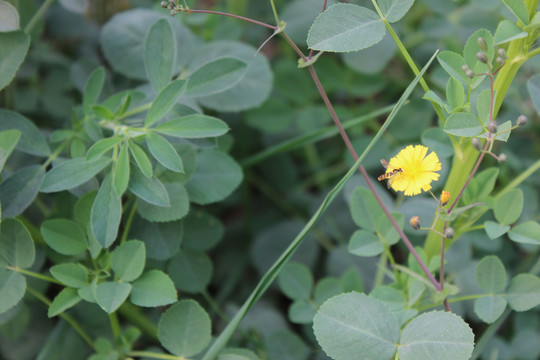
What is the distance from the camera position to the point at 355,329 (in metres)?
0.79

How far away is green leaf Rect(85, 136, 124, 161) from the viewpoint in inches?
34.6

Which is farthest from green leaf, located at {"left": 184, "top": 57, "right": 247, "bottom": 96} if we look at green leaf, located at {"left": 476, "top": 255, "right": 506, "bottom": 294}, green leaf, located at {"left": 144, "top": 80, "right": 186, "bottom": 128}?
green leaf, located at {"left": 476, "top": 255, "right": 506, "bottom": 294}

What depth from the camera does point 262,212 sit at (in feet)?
5.29

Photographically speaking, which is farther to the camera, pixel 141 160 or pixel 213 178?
pixel 213 178

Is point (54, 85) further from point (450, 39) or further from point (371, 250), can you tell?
point (450, 39)

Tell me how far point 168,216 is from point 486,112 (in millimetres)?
566

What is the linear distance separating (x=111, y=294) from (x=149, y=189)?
0.19 meters

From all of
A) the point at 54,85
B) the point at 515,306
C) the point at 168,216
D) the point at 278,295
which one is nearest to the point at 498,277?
the point at 515,306

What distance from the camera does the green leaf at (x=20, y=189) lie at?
941mm

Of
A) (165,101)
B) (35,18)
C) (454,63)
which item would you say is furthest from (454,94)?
(35,18)

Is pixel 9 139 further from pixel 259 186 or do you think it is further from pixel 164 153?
pixel 259 186

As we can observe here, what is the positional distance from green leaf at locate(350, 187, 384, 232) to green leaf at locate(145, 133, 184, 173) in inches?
13.3

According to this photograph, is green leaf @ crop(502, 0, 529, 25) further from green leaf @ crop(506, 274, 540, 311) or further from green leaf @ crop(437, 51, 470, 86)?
green leaf @ crop(506, 274, 540, 311)

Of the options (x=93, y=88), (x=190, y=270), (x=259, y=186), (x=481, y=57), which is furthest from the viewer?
(x=259, y=186)
